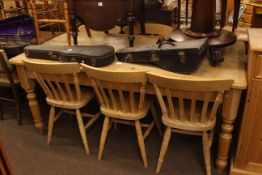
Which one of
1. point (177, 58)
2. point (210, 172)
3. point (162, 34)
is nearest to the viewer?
point (177, 58)

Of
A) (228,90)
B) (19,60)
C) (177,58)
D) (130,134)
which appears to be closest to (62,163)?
(130,134)

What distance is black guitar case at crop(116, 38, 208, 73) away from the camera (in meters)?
1.60

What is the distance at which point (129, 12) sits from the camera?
6.59 ft

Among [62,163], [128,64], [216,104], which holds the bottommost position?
[62,163]

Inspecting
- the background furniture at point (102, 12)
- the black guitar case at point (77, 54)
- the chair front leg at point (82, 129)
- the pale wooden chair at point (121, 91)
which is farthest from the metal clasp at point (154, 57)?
the chair front leg at point (82, 129)

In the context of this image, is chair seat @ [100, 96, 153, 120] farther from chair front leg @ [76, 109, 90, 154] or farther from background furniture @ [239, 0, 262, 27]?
background furniture @ [239, 0, 262, 27]

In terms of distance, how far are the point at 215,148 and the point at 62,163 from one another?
3.86 feet

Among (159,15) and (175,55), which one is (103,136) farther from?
(159,15)

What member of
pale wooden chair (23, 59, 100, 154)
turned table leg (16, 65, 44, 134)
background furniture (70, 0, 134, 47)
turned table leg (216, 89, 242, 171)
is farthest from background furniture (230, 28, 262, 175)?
turned table leg (16, 65, 44, 134)

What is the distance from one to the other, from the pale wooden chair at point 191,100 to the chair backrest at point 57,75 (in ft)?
1.79

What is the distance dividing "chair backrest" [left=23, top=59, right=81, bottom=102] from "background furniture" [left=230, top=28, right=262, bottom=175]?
104cm

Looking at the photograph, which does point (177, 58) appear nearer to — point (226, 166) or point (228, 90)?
point (228, 90)

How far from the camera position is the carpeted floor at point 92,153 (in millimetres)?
1943

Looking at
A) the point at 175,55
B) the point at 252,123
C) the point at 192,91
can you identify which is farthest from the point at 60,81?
the point at 252,123
